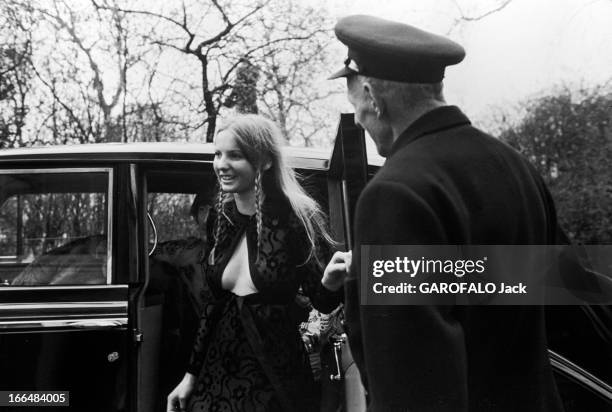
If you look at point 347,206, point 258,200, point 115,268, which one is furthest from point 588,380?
point 115,268

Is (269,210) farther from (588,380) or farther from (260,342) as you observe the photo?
(588,380)

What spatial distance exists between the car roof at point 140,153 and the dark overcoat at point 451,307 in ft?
2.98

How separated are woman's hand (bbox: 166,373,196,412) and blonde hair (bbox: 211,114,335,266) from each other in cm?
38

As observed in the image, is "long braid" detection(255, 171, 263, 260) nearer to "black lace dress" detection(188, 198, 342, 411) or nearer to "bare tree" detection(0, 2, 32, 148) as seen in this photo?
"black lace dress" detection(188, 198, 342, 411)

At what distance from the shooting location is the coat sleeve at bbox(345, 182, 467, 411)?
103 centimetres

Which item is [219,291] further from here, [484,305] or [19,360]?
[484,305]

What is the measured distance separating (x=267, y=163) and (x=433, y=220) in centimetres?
103

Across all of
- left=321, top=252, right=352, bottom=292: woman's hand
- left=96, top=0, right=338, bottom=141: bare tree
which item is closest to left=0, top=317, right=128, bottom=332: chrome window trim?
left=96, top=0, right=338, bottom=141: bare tree

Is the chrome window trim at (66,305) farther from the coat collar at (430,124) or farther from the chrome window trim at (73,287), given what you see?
the coat collar at (430,124)

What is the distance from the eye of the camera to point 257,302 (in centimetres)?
193

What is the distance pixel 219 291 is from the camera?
197 cm

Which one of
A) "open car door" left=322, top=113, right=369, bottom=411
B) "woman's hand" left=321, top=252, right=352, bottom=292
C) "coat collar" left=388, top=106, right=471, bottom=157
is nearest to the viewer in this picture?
"coat collar" left=388, top=106, right=471, bottom=157

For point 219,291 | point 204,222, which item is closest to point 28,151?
point 204,222

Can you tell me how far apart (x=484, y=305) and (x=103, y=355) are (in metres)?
1.27
